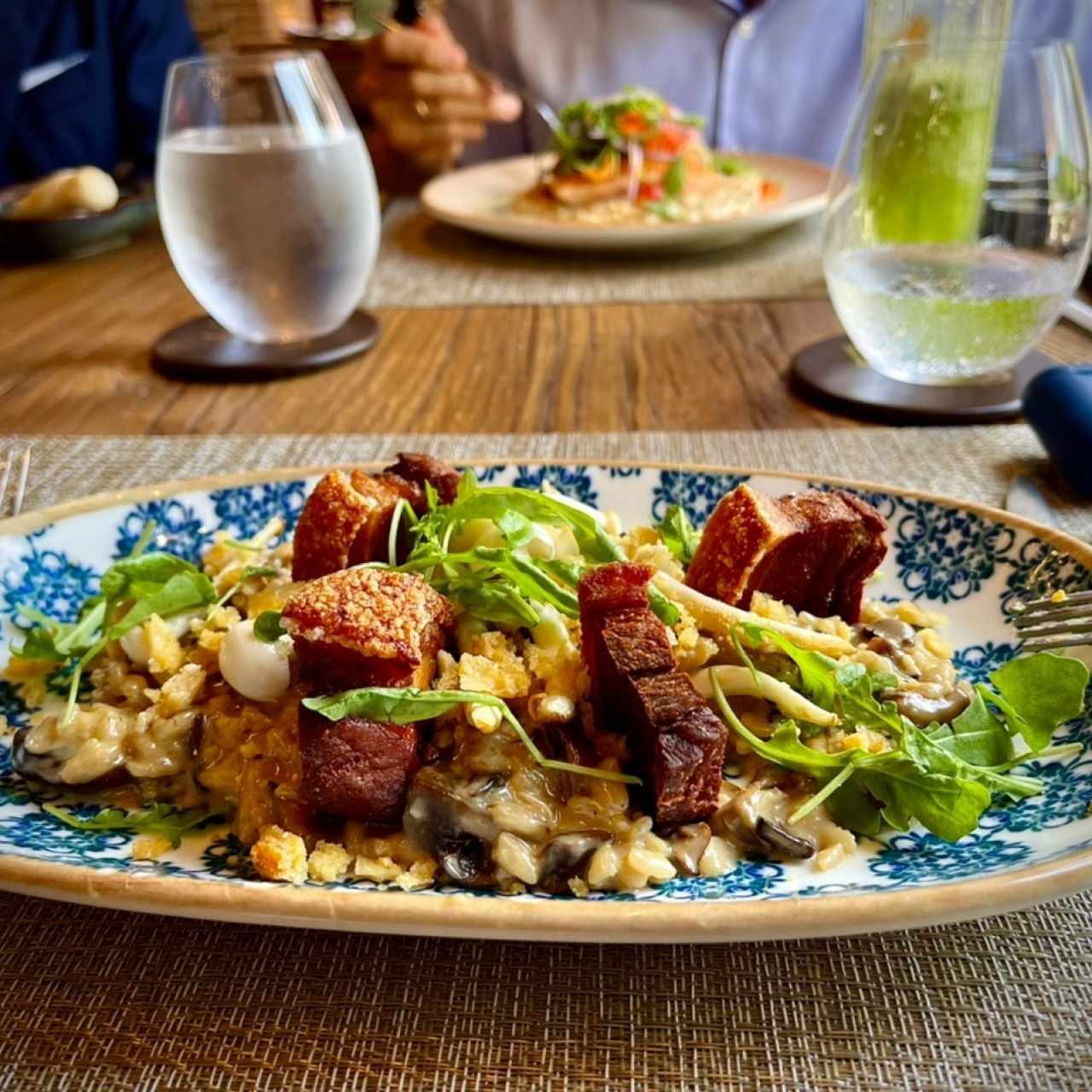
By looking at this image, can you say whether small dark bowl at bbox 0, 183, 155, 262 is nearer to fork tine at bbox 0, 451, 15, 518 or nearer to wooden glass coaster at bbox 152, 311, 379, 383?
wooden glass coaster at bbox 152, 311, 379, 383

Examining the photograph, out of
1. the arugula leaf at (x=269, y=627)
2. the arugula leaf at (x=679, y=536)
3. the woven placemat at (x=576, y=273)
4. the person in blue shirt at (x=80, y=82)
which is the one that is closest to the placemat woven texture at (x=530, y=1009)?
the arugula leaf at (x=269, y=627)

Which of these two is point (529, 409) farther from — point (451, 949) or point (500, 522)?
point (451, 949)

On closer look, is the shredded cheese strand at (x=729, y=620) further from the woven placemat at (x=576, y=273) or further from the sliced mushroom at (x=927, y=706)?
the woven placemat at (x=576, y=273)

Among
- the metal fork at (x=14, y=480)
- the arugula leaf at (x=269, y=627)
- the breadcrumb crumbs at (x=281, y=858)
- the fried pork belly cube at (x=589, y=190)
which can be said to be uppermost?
the arugula leaf at (x=269, y=627)

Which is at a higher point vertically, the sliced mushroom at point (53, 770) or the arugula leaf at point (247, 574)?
the arugula leaf at point (247, 574)

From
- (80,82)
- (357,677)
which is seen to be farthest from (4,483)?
(80,82)

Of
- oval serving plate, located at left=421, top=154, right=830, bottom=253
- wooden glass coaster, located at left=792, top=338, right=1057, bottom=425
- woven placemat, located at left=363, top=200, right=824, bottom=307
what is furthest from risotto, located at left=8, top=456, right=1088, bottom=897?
oval serving plate, located at left=421, top=154, right=830, bottom=253
